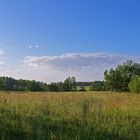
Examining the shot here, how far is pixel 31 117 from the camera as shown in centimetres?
994

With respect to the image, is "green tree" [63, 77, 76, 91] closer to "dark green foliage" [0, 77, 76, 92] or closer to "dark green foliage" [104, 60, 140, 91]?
"dark green foliage" [0, 77, 76, 92]

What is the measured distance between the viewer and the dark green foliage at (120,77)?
92.2m

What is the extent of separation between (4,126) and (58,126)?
1.38 m

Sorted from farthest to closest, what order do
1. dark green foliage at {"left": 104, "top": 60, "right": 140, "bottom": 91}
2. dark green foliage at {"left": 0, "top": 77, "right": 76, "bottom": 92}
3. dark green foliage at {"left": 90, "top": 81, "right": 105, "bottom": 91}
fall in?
dark green foliage at {"left": 90, "top": 81, "right": 105, "bottom": 91}, dark green foliage at {"left": 0, "top": 77, "right": 76, "bottom": 92}, dark green foliage at {"left": 104, "top": 60, "right": 140, "bottom": 91}

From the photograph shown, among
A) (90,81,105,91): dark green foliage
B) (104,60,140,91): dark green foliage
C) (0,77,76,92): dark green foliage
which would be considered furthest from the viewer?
(90,81,105,91): dark green foliage

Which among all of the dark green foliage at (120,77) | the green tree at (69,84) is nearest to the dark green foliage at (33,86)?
the green tree at (69,84)

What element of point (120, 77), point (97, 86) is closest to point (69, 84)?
point (97, 86)

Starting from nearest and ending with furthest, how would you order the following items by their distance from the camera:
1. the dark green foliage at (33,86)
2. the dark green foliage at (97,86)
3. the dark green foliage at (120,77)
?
the dark green foliage at (120,77), the dark green foliage at (33,86), the dark green foliage at (97,86)

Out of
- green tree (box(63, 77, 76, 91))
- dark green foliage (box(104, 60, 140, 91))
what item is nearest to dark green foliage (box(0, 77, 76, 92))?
green tree (box(63, 77, 76, 91))

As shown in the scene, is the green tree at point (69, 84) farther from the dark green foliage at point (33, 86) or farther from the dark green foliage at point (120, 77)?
the dark green foliage at point (120, 77)

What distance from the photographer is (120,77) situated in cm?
9325

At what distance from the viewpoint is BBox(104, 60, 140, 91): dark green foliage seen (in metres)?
92.2

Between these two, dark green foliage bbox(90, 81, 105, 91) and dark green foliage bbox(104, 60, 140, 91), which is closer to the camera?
dark green foliage bbox(104, 60, 140, 91)

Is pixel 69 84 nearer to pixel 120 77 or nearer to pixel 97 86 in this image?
pixel 97 86
